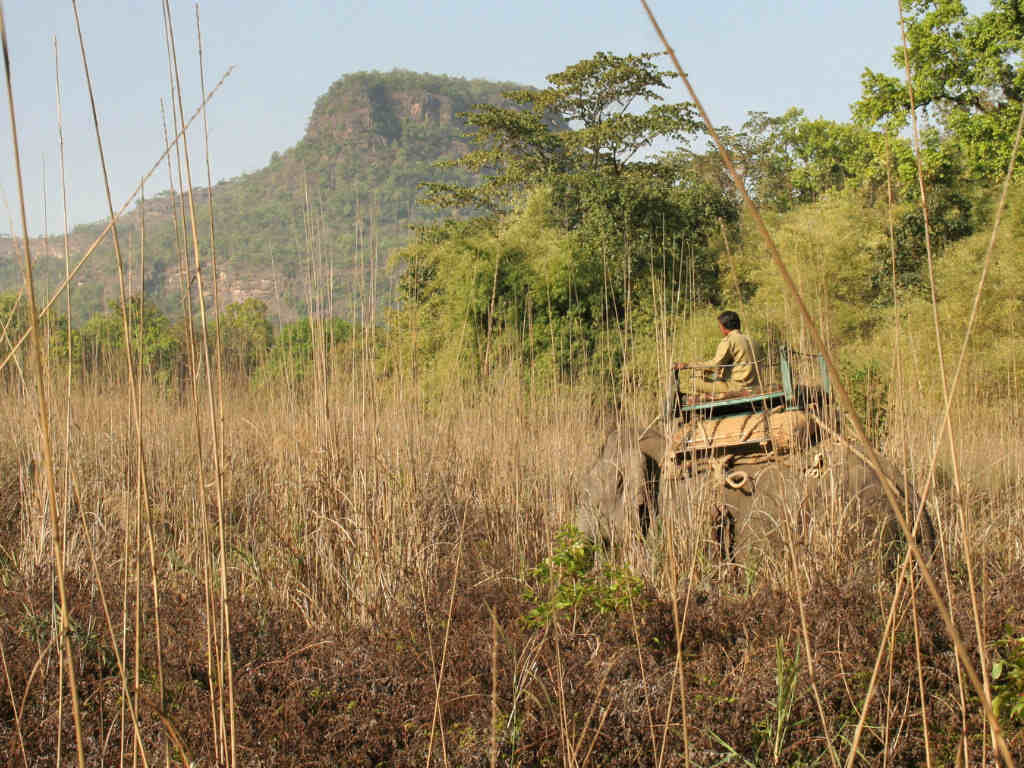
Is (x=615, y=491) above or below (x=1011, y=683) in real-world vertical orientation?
above

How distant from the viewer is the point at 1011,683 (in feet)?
6.15

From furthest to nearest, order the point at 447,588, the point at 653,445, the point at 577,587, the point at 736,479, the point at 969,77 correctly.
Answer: the point at 969,77
the point at 653,445
the point at 736,479
the point at 447,588
the point at 577,587

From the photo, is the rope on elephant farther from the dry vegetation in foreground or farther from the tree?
the tree

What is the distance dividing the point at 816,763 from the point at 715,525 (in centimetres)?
163

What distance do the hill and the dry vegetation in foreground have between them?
752 mm

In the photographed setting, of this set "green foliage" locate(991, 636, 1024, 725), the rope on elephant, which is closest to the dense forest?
the rope on elephant

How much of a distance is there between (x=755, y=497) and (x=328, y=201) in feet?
16.9

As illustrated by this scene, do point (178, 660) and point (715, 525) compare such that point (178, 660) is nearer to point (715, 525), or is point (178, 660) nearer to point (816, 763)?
point (816, 763)

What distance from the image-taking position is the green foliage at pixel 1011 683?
1.76 m

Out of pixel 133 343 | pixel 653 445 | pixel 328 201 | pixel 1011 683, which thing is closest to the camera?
pixel 1011 683

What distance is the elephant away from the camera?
2.70 meters

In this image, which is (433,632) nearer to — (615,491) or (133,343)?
(615,491)

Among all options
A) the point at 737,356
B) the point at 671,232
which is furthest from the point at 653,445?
the point at 671,232

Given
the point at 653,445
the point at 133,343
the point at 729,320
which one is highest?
the point at 133,343
